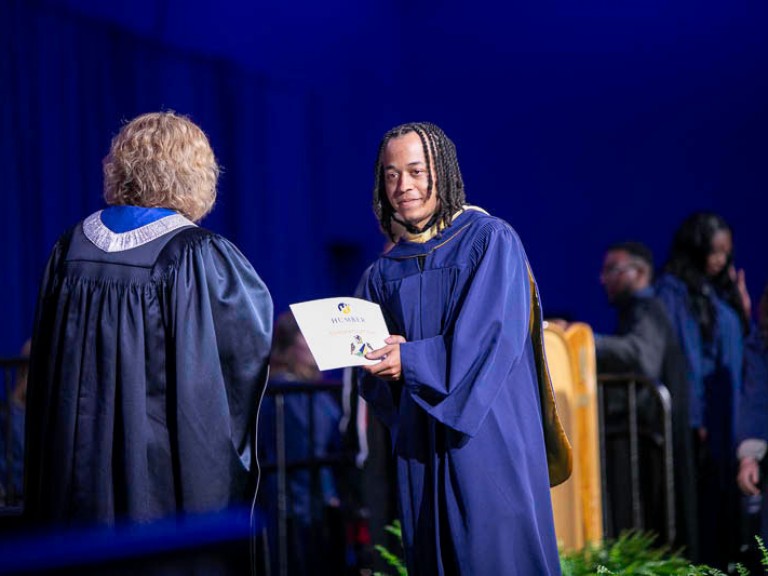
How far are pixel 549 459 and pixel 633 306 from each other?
279cm

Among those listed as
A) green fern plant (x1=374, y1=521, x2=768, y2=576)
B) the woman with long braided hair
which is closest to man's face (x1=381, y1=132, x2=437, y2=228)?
green fern plant (x1=374, y1=521, x2=768, y2=576)

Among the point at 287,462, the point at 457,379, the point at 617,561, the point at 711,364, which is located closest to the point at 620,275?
the point at 711,364

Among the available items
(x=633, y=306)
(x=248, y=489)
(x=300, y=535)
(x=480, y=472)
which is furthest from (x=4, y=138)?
(x=480, y=472)

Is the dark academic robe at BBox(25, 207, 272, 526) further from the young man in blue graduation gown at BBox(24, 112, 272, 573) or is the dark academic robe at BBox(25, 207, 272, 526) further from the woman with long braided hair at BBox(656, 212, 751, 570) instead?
the woman with long braided hair at BBox(656, 212, 751, 570)

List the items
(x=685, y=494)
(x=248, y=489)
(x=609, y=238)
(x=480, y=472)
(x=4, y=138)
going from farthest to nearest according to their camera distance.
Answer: (x=609, y=238), (x=4, y=138), (x=685, y=494), (x=248, y=489), (x=480, y=472)

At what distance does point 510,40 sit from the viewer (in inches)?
376

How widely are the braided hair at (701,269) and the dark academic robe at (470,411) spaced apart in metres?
3.09

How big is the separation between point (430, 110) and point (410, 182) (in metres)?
7.03

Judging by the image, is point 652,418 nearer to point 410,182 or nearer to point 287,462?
point 287,462

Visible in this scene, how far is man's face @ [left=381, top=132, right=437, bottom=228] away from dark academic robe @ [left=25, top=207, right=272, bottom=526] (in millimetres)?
483

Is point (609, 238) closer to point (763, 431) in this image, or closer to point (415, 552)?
point (763, 431)

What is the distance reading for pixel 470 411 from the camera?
2791 millimetres

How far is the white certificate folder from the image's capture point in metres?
2.81

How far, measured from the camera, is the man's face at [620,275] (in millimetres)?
6039
